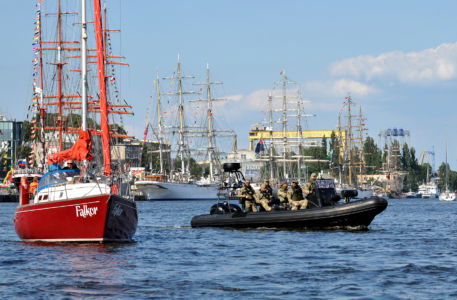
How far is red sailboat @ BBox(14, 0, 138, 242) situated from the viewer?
2769cm

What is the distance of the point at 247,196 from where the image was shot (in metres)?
38.1

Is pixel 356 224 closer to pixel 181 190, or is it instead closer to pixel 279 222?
pixel 279 222

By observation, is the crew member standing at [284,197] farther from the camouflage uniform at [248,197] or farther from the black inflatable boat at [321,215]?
the camouflage uniform at [248,197]

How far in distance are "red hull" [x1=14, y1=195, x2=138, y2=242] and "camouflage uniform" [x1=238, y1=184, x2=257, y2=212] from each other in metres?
9.15

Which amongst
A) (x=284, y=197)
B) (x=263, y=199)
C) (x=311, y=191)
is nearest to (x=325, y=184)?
(x=311, y=191)

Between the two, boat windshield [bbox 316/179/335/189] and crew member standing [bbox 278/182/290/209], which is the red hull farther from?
boat windshield [bbox 316/179/335/189]

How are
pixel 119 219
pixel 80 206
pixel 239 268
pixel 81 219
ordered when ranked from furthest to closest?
pixel 119 219 < pixel 81 219 < pixel 80 206 < pixel 239 268

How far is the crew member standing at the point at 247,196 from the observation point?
125 feet

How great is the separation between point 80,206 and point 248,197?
1206cm

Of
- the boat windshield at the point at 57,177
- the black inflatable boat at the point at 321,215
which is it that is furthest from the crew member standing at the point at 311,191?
the boat windshield at the point at 57,177

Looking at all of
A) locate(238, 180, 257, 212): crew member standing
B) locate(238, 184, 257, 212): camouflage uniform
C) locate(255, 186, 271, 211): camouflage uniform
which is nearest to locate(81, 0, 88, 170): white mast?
locate(238, 180, 257, 212): crew member standing

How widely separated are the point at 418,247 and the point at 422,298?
12.6 m

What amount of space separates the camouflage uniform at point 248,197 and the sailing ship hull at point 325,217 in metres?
1.01

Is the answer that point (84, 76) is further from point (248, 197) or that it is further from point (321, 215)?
point (321, 215)
